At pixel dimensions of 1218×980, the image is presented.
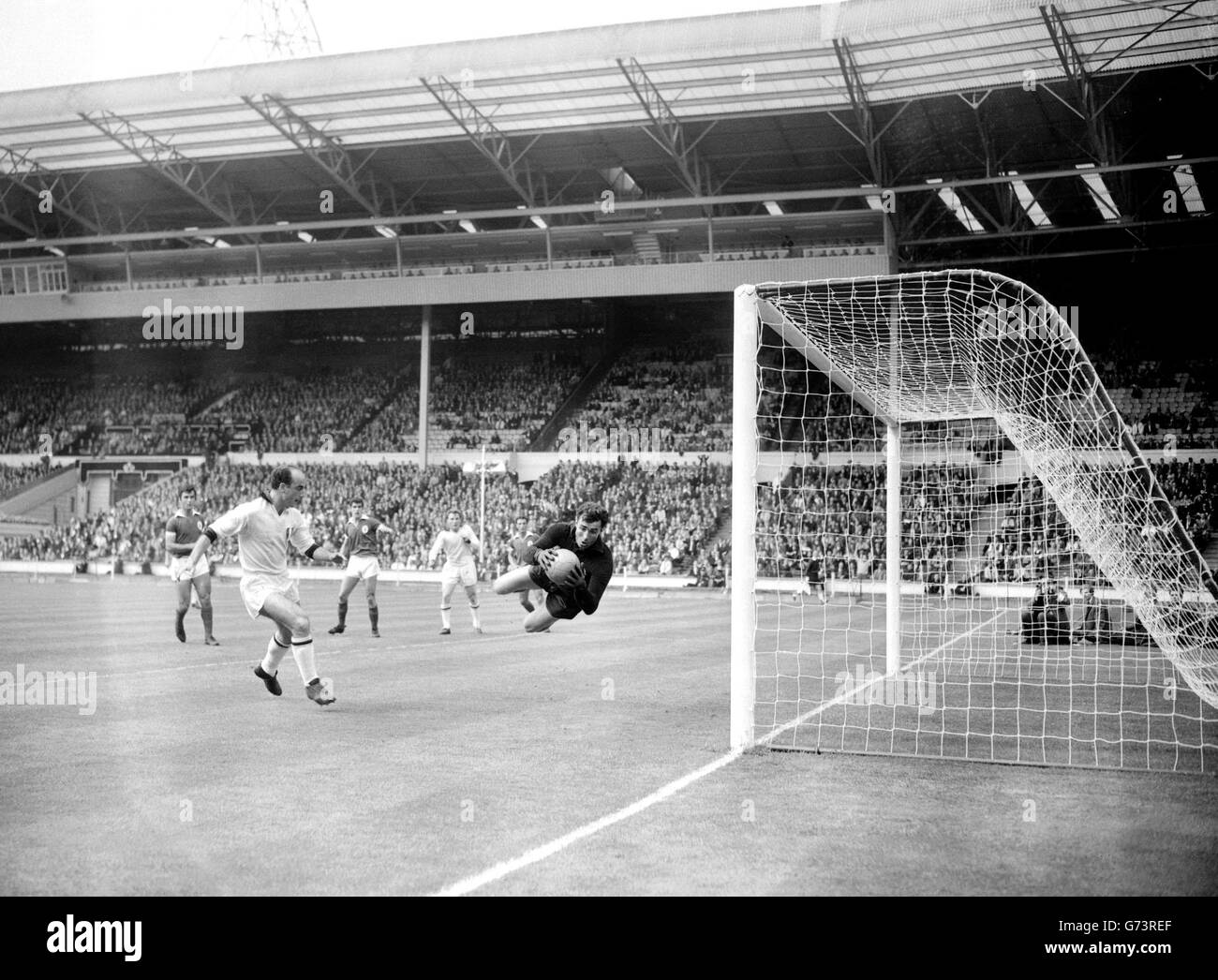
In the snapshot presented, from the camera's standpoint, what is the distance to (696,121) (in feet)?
113

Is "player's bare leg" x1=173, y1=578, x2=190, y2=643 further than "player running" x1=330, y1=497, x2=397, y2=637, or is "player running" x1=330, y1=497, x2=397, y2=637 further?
"player running" x1=330, y1=497, x2=397, y2=637

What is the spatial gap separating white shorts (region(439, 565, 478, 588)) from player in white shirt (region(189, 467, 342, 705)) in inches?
278

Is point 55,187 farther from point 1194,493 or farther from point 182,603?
point 1194,493

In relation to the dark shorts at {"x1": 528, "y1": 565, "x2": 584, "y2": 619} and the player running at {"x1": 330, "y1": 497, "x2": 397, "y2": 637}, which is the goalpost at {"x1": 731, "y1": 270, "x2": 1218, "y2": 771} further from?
the player running at {"x1": 330, "y1": 497, "x2": 397, "y2": 637}

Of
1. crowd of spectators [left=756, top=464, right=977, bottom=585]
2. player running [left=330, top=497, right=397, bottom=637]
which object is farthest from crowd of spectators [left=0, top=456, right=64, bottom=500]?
player running [left=330, top=497, right=397, bottom=637]

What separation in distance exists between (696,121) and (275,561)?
2770 centimetres

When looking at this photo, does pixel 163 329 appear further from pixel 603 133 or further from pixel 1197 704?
pixel 1197 704

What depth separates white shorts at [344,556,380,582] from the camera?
16391 mm

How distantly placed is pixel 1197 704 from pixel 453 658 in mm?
8285

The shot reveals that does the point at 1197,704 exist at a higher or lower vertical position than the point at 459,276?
lower

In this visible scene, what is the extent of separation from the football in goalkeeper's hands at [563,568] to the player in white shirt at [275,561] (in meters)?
1.96

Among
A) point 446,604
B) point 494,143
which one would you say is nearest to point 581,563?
point 446,604
